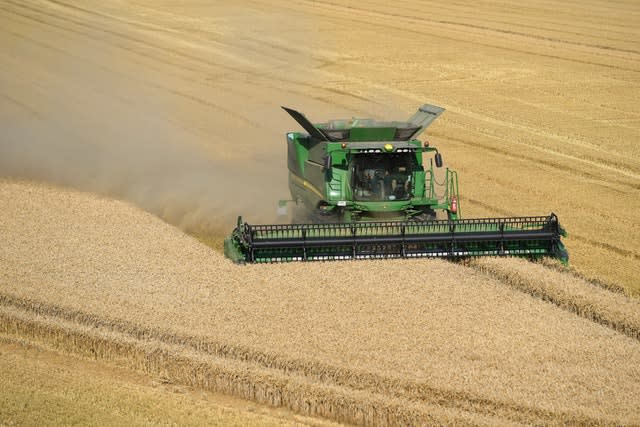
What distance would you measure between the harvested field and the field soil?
0.13 feet

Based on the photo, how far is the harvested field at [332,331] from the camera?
37.9ft

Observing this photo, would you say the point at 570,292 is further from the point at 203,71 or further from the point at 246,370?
the point at 203,71

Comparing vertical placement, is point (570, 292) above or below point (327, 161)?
below

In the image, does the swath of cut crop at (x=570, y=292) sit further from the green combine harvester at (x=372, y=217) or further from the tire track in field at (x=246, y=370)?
the tire track in field at (x=246, y=370)

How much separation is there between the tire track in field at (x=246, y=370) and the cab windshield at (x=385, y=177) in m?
4.82

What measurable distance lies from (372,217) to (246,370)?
5.23 meters

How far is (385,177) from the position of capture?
16.9 meters

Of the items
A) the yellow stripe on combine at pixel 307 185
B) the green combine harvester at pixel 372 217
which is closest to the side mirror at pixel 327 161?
the green combine harvester at pixel 372 217

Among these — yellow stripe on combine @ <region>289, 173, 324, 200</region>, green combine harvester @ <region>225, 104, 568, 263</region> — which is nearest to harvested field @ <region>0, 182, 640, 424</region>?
green combine harvester @ <region>225, 104, 568, 263</region>

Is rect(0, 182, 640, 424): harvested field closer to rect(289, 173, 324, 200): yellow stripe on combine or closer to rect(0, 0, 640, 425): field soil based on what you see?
rect(0, 0, 640, 425): field soil

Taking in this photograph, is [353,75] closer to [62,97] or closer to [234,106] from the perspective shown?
[234,106]

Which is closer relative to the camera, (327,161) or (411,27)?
(327,161)

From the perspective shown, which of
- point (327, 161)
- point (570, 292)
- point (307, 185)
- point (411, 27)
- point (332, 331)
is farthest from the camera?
point (411, 27)

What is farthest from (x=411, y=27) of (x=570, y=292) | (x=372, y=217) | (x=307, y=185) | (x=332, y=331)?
(x=332, y=331)
